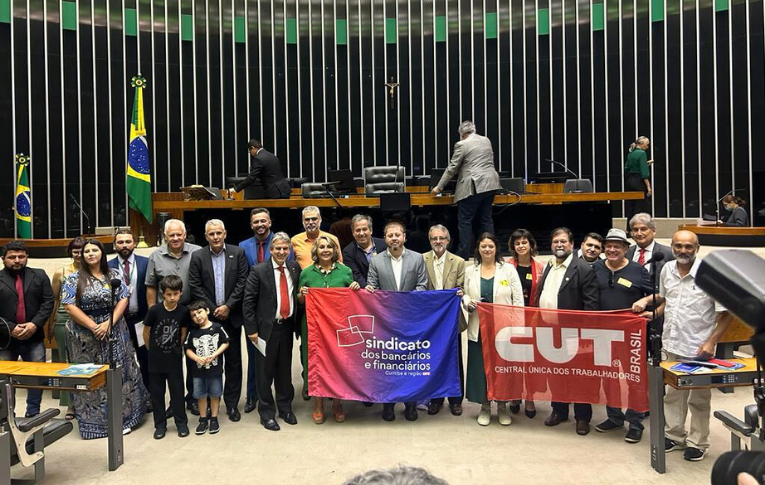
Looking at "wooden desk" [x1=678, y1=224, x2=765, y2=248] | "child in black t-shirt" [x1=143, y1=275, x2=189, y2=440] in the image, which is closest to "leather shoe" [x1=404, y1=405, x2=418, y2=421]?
"child in black t-shirt" [x1=143, y1=275, x2=189, y2=440]

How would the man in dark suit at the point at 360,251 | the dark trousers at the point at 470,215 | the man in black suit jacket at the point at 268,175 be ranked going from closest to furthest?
the man in dark suit at the point at 360,251 < the dark trousers at the point at 470,215 < the man in black suit jacket at the point at 268,175

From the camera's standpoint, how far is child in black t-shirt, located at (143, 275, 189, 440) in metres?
4.70

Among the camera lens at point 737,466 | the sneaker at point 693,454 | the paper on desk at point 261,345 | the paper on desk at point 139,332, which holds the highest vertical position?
the camera lens at point 737,466

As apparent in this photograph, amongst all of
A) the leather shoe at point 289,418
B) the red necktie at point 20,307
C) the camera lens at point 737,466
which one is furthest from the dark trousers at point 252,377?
the camera lens at point 737,466

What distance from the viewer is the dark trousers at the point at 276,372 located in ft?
16.1

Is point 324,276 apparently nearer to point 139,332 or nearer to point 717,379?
point 139,332

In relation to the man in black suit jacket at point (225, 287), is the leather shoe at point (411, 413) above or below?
below

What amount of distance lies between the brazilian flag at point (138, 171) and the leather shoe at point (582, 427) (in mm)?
8377

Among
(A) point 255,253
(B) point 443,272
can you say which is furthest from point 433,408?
(A) point 255,253

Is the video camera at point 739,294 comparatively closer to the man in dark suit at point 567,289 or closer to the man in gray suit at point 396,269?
the man in dark suit at point 567,289

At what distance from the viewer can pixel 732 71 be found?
14.1 meters

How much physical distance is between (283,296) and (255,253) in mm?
806

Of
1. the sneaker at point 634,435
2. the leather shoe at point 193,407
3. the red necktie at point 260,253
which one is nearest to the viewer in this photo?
the sneaker at point 634,435

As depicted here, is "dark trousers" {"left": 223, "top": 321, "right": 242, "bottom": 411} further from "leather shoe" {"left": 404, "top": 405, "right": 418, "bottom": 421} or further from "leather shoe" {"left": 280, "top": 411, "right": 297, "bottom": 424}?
"leather shoe" {"left": 404, "top": 405, "right": 418, "bottom": 421}
